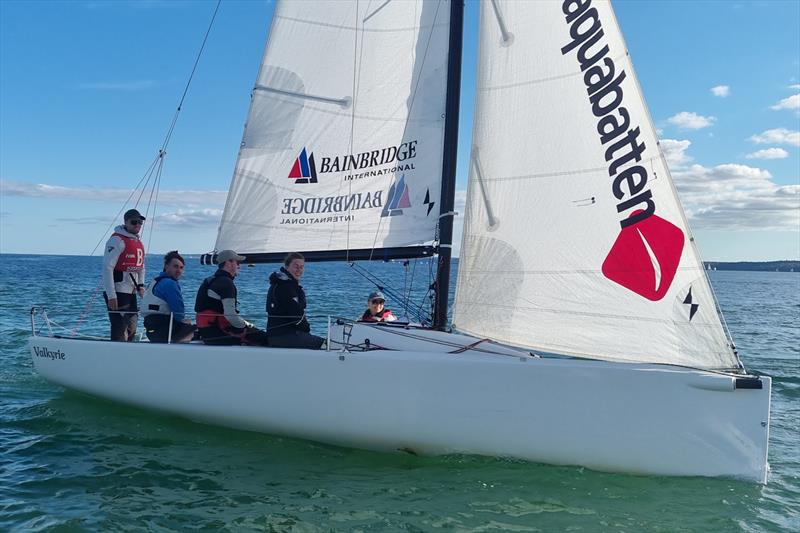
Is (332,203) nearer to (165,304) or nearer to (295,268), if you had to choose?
(295,268)

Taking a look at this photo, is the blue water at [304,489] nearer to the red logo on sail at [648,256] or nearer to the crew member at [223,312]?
the crew member at [223,312]

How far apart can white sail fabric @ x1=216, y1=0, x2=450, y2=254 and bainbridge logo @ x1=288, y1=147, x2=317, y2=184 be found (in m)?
0.01

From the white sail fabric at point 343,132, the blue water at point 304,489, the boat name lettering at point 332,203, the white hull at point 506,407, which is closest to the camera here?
the blue water at point 304,489

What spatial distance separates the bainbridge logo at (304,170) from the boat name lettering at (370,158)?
13cm

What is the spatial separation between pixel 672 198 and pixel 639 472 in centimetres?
225

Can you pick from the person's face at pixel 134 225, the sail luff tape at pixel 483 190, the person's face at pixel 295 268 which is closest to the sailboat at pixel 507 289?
the sail luff tape at pixel 483 190

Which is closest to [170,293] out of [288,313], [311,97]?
[288,313]

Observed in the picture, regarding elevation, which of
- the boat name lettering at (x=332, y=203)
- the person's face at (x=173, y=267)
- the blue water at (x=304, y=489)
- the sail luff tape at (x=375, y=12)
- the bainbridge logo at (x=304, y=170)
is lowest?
the blue water at (x=304, y=489)

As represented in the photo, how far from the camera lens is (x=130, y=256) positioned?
289 inches

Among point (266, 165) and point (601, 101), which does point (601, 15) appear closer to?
point (601, 101)

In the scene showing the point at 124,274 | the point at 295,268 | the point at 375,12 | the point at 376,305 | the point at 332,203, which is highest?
the point at 375,12

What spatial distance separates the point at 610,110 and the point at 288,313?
11.3 feet

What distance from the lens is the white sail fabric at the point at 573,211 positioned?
537 cm

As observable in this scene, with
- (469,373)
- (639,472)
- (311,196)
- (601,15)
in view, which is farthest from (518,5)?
(639,472)
